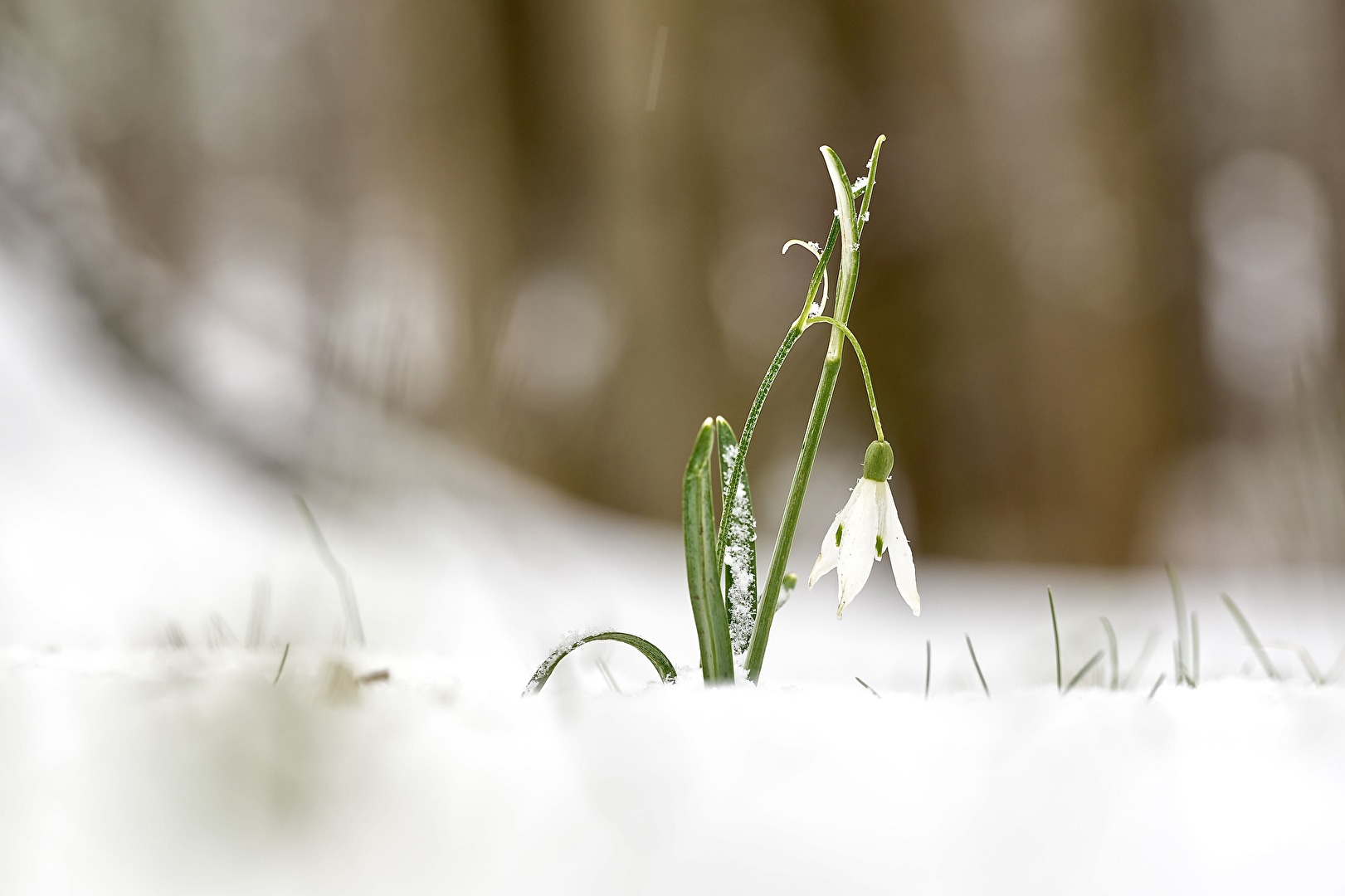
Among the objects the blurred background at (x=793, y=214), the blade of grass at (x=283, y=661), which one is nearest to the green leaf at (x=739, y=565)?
the blade of grass at (x=283, y=661)

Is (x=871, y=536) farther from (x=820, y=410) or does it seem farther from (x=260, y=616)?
(x=260, y=616)

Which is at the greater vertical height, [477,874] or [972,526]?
[477,874]

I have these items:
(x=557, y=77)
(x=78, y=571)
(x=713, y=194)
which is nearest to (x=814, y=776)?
(x=78, y=571)

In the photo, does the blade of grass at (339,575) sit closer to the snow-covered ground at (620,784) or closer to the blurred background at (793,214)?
the snow-covered ground at (620,784)

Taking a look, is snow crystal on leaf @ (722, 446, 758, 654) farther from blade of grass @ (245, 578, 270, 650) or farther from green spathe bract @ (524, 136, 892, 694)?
blade of grass @ (245, 578, 270, 650)

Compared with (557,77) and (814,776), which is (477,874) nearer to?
(814,776)

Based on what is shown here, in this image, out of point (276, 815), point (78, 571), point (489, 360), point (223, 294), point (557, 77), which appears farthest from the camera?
point (557, 77)
